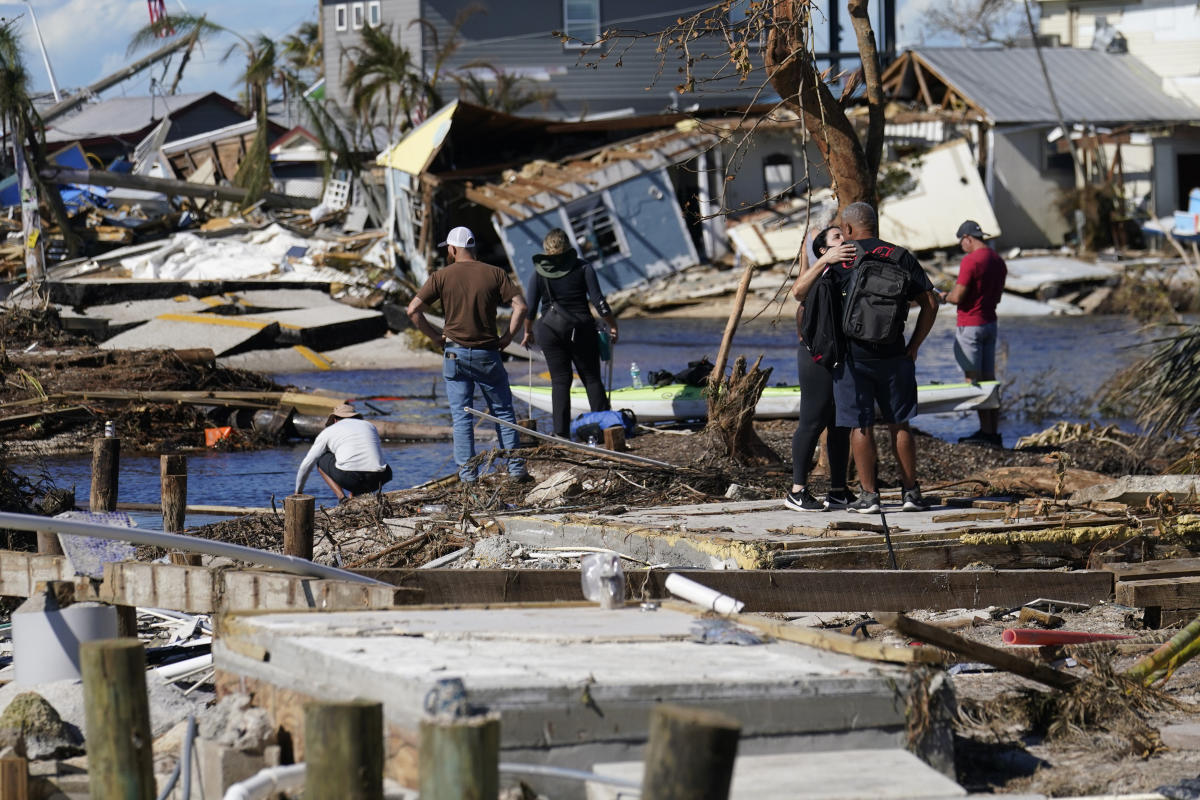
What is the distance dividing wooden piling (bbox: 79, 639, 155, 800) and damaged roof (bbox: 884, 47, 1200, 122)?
36865 mm

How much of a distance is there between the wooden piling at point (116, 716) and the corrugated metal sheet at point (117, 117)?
172ft

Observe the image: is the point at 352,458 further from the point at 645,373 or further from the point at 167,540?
the point at 645,373

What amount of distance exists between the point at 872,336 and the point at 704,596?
2.84m

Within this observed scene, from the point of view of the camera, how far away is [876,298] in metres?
8.18

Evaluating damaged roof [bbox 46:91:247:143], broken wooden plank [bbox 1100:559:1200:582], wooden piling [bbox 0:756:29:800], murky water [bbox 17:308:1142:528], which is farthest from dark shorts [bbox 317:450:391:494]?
damaged roof [bbox 46:91:247:143]

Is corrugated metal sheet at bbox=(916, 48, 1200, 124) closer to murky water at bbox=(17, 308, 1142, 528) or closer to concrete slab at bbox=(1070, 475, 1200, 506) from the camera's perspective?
murky water at bbox=(17, 308, 1142, 528)

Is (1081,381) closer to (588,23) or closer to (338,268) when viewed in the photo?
(338,268)

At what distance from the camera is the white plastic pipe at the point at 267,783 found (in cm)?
422

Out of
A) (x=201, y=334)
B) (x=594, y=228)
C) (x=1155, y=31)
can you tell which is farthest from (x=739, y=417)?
(x=1155, y=31)

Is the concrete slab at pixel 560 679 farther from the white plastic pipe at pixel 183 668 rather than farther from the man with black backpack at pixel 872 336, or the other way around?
the man with black backpack at pixel 872 336

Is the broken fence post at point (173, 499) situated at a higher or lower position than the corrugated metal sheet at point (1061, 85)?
lower

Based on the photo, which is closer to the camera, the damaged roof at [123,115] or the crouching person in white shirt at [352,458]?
the crouching person in white shirt at [352,458]

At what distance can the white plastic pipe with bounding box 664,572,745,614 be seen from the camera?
18.6 feet

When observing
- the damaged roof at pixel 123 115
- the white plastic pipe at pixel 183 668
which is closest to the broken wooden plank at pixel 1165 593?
the white plastic pipe at pixel 183 668
